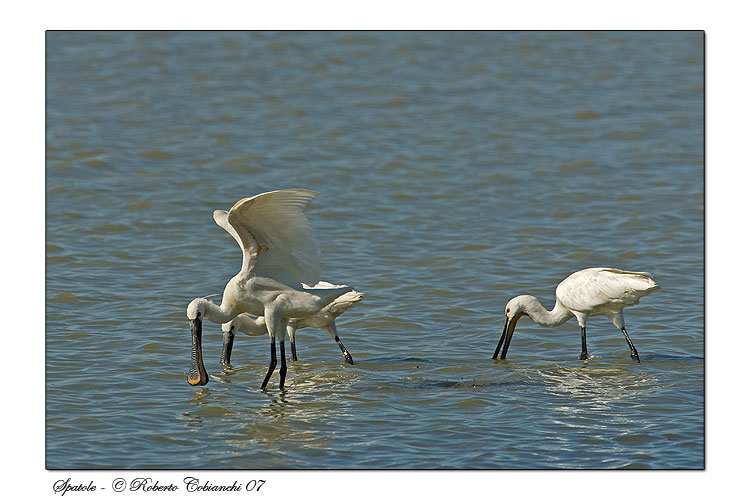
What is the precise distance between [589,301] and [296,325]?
3.09 meters

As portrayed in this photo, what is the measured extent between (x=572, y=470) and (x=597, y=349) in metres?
4.17

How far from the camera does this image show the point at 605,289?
12352mm

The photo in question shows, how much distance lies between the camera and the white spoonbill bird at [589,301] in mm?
12258

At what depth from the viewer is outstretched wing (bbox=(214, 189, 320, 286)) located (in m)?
10.1

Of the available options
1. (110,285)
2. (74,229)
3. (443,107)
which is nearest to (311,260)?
(110,285)

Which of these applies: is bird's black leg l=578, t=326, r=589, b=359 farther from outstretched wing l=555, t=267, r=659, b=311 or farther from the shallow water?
outstretched wing l=555, t=267, r=659, b=311

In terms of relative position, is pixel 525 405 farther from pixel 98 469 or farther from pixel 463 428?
pixel 98 469

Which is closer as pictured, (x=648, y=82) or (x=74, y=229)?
(x=74, y=229)

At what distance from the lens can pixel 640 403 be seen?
411 inches

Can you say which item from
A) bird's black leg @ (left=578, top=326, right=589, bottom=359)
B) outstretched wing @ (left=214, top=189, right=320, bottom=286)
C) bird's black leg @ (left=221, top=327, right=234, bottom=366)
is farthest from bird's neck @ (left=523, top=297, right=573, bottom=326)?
bird's black leg @ (left=221, top=327, right=234, bottom=366)

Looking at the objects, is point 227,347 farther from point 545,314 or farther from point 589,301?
point 589,301

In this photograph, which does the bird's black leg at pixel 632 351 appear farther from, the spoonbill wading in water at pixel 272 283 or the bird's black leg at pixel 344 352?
the spoonbill wading in water at pixel 272 283

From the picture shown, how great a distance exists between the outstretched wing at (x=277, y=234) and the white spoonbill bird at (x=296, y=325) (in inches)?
30.2

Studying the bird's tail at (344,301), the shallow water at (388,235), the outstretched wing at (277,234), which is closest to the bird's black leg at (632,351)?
the shallow water at (388,235)
